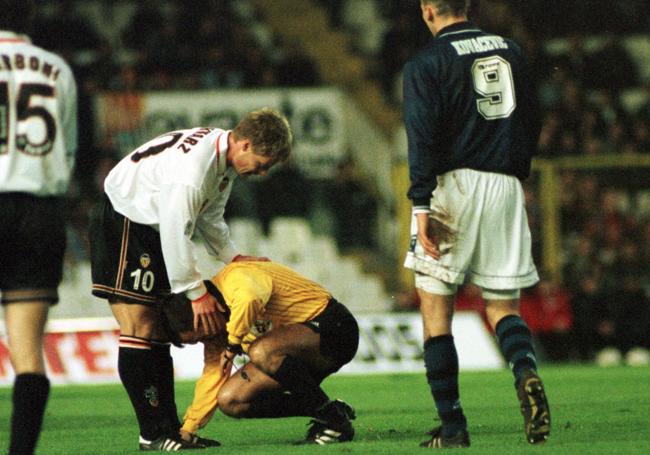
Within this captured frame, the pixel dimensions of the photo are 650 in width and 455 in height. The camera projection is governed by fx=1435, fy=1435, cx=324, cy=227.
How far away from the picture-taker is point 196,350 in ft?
43.8

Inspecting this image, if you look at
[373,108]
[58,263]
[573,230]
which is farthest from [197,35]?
[58,263]

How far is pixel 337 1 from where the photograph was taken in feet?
69.3

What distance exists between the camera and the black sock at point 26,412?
511 cm

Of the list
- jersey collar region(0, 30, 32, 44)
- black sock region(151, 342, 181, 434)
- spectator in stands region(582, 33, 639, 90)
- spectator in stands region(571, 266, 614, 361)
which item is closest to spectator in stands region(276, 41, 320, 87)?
spectator in stands region(582, 33, 639, 90)

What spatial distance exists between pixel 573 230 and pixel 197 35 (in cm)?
586

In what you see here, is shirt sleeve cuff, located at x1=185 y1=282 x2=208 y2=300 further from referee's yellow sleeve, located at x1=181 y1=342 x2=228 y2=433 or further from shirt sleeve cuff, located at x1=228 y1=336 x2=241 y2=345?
referee's yellow sleeve, located at x1=181 y1=342 x2=228 y2=433

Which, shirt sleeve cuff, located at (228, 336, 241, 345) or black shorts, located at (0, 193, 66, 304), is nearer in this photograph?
black shorts, located at (0, 193, 66, 304)

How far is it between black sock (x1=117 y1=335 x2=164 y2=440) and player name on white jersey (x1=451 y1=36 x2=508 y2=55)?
76.9 inches

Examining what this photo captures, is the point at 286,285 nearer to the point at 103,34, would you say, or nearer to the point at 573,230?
the point at 573,230

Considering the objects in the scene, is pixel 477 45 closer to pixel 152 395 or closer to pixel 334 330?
pixel 334 330

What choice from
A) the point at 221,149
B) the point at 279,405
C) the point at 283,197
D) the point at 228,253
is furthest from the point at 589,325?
the point at 221,149

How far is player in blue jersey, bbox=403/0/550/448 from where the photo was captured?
613 cm

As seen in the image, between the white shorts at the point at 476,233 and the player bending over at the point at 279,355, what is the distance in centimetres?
68

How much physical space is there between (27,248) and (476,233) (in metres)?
2.03
